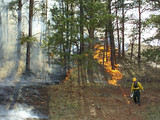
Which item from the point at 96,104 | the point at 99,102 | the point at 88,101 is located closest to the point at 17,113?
the point at 88,101

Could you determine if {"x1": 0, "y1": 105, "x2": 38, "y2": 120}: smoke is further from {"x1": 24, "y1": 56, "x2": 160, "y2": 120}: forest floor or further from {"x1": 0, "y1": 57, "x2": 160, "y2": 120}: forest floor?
{"x1": 24, "y1": 56, "x2": 160, "y2": 120}: forest floor

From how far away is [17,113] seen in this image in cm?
1007

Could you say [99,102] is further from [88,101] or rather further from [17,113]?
[17,113]

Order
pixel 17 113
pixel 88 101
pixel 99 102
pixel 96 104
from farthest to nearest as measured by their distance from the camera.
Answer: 1. pixel 88 101
2. pixel 99 102
3. pixel 96 104
4. pixel 17 113

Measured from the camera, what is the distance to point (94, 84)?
17.5 m

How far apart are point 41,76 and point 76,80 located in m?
4.18

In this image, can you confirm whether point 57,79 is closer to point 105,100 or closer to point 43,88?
point 43,88

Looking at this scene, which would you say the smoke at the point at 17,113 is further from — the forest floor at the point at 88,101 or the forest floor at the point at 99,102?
the forest floor at the point at 99,102

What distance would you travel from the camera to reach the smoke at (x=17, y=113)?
932cm

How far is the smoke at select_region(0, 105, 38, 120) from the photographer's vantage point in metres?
9.32

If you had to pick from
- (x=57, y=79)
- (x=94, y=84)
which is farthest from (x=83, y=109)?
(x=57, y=79)

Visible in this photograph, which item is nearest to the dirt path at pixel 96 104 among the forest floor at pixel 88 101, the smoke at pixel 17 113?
the forest floor at pixel 88 101

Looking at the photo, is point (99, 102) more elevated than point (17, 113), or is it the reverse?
point (17, 113)

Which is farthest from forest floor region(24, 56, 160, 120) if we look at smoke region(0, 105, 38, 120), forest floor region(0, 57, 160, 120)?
smoke region(0, 105, 38, 120)
